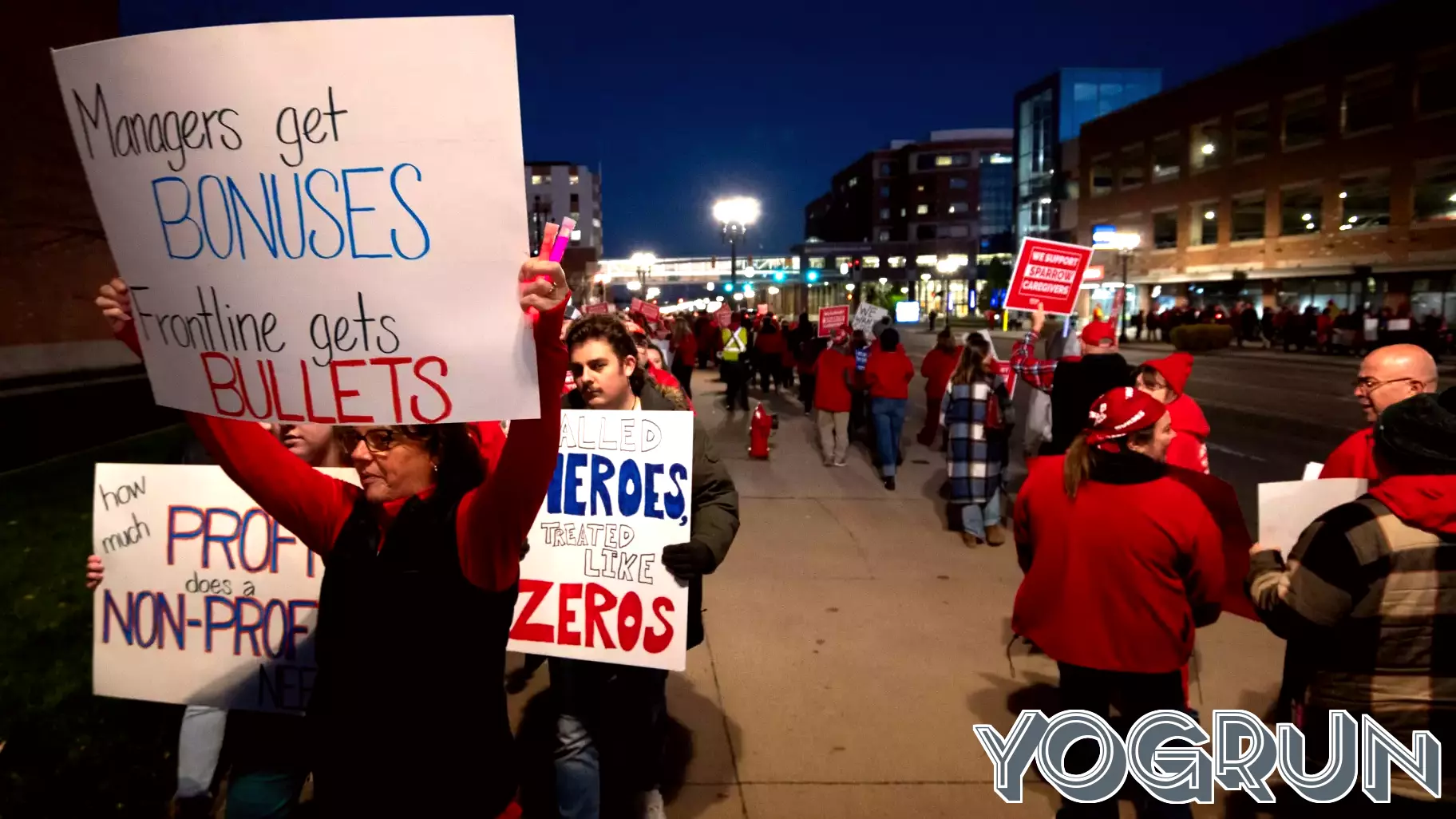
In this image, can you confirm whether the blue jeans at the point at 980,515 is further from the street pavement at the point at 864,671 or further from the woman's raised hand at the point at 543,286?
the woman's raised hand at the point at 543,286

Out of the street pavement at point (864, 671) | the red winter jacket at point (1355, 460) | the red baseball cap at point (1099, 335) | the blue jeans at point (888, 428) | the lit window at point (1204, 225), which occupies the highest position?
the lit window at point (1204, 225)

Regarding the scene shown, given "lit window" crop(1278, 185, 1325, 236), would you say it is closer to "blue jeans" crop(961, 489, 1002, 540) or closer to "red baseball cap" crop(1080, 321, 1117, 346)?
"blue jeans" crop(961, 489, 1002, 540)

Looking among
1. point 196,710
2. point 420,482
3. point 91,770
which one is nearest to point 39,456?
point 91,770

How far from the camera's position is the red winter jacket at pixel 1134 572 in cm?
297

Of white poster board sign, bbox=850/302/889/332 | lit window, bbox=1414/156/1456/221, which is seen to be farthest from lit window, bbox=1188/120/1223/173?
white poster board sign, bbox=850/302/889/332

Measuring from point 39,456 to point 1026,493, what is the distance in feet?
42.8

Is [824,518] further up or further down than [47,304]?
further down

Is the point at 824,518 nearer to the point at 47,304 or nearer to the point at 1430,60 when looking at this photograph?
the point at 47,304

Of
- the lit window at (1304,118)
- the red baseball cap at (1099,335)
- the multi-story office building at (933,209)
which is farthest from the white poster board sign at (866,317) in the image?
the multi-story office building at (933,209)

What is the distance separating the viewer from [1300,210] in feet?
141

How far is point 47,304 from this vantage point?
13.1 meters

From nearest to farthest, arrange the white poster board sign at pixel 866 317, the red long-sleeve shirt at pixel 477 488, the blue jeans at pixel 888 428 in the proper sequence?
1. the red long-sleeve shirt at pixel 477 488
2. the blue jeans at pixel 888 428
3. the white poster board sign at pixel 866 317

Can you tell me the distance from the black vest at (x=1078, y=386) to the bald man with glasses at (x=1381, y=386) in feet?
6.56

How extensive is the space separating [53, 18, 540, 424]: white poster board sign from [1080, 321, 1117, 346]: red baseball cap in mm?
5188
